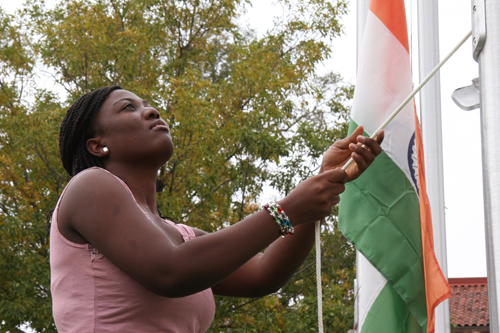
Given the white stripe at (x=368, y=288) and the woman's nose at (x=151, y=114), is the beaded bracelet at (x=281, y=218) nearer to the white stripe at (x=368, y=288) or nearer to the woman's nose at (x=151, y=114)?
the woman's nose at (x=151, y=114)

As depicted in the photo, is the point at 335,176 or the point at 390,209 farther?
the point at 390,209

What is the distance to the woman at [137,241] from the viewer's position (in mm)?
1525

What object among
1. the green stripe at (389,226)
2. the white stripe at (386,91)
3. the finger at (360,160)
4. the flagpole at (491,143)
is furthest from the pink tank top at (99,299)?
the white stripe at (386,91)

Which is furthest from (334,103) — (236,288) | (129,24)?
(236,288)

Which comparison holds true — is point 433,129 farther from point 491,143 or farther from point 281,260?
point 491,143

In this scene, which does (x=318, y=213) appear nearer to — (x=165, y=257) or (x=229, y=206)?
(x=165, y=257)

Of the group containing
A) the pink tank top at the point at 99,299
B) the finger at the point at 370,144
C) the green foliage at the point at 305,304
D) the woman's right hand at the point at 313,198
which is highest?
the green foliage at the point at 305,304

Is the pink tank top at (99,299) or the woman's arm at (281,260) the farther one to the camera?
the woman's arm at (281,260)

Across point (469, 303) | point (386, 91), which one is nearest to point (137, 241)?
point (386, 91)

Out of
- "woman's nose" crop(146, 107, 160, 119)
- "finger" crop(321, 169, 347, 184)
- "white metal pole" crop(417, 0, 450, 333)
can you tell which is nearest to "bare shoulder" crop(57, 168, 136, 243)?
"woman's nose" crop(146, 107, 160, 119)

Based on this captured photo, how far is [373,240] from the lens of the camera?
3.23 metres

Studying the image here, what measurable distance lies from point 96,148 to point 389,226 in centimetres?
177

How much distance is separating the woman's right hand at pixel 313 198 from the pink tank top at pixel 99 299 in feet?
1.36

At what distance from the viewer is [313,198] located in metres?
1.64
